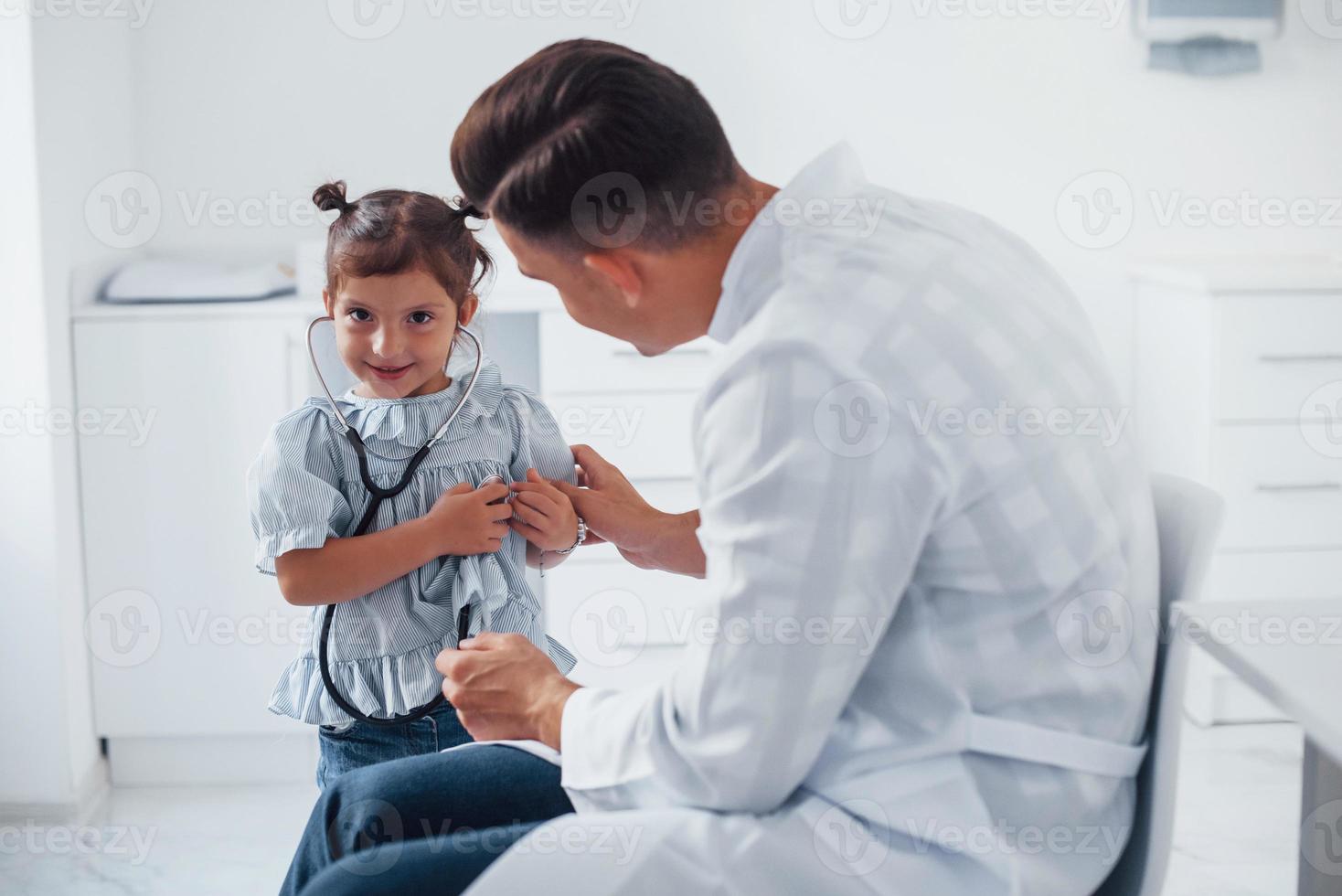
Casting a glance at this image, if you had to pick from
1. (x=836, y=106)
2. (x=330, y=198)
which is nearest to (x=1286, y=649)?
(x=330, y=198)

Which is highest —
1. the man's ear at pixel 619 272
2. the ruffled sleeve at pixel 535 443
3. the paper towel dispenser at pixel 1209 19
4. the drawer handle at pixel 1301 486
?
the paper towel dispenser at pixel 1209 19

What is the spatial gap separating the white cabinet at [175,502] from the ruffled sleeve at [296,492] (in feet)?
3.39

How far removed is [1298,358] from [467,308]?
1761mm

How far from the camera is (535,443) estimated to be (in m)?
1.47

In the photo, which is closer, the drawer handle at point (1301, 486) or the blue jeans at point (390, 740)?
the blue jeans at point (390, 740)

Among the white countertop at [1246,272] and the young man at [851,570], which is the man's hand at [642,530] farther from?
the white countertop at [1246,272]

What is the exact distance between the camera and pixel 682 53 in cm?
285

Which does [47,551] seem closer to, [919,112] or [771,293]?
[771,293]

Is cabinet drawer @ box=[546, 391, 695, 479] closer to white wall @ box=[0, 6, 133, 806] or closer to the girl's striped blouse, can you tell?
white wall @ box=[0, 6, 133, 806]

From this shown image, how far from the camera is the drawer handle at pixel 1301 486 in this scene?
2.53 m

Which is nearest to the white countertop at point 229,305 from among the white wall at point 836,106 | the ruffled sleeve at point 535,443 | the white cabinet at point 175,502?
the white cabinet at point 175,502

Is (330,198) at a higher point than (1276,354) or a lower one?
higher

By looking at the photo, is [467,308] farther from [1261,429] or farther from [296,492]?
[1261,429]

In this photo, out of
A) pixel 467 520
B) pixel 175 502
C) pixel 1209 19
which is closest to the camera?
pixel 467 520
